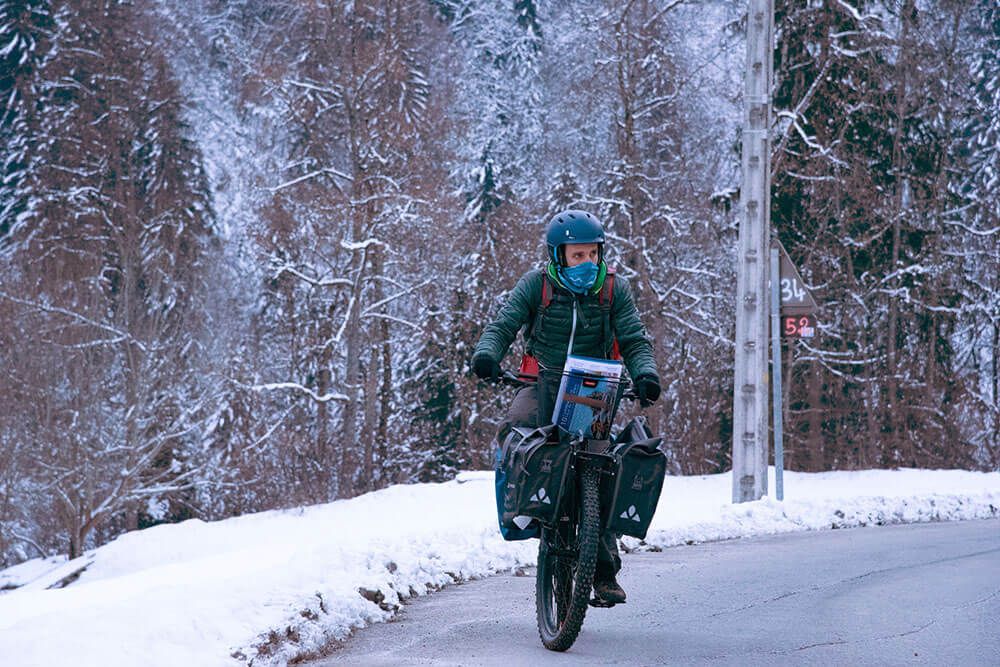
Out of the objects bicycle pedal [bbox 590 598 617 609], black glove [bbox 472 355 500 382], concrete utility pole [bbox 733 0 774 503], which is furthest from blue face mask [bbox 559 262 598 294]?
concrete utility pole [bbox 733 0 774 503]

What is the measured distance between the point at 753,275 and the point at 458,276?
19.6 metres

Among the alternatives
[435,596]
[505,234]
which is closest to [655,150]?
[505,234]

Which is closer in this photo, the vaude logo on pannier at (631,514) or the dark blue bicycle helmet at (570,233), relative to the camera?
the vaude logo on pannier at (631,514)

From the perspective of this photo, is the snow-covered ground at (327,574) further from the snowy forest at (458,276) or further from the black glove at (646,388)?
the snowy forest at (458,276)

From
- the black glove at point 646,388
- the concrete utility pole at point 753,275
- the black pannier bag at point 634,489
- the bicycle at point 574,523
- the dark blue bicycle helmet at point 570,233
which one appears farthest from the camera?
the concrete utility pole at point 753,275

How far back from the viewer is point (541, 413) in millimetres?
7059

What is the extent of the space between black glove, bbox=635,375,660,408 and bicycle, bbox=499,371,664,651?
0.29ft

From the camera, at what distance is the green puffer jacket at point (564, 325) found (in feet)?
23.5

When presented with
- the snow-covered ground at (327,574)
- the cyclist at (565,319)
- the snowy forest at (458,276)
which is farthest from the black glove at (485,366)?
the snowy forest at (458,276)

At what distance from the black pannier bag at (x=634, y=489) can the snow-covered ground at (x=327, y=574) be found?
1565mm

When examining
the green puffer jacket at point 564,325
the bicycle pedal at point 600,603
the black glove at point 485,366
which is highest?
the green puffer jacket at point 564,325

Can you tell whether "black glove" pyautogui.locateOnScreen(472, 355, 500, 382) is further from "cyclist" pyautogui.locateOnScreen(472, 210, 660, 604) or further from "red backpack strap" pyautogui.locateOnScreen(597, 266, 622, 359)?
"red backpack strap" pyautogui.locateOnScreen(597, 266, 622, 359)

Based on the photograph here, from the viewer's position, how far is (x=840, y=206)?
3278 centimetres

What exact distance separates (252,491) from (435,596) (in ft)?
78.5
